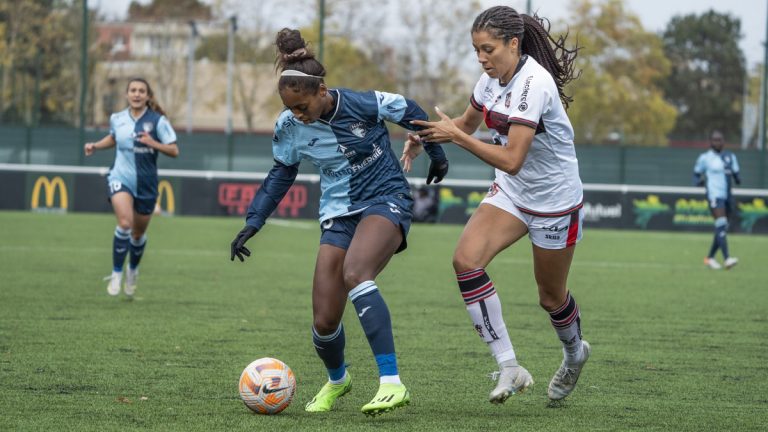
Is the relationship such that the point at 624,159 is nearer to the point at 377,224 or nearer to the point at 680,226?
the point at 680,226

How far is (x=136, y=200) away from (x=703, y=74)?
2667 inches

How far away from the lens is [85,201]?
28562 mm

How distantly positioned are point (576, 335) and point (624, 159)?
2468 centimetres

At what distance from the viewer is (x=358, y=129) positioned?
6430 millimetres

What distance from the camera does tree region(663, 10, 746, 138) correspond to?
2817 inches

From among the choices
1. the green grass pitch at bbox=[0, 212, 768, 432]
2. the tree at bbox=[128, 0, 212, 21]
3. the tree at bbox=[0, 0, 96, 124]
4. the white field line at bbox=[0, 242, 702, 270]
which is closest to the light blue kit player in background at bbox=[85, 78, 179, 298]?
the green grass pitch at bbox=[0, 212, 768, 432]

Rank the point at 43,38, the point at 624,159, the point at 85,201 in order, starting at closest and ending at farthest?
1. the point at 85,201
2. the point at 624,159
3. the point at 43,38

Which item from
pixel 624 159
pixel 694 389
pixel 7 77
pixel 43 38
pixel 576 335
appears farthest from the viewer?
pixel 43 38

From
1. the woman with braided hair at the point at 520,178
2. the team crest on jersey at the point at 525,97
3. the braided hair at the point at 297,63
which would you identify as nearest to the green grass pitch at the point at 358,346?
the woman with braided hair at the point at 520,178

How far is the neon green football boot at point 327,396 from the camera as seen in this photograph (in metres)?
6.42

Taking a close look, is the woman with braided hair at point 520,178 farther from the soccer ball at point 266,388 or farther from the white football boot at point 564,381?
the soccer ball at point 266,388

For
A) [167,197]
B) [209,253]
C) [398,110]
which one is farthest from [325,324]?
[167,197]

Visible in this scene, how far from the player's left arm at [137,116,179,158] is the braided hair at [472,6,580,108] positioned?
20.1 feet

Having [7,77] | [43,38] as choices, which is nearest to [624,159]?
[7,77]
